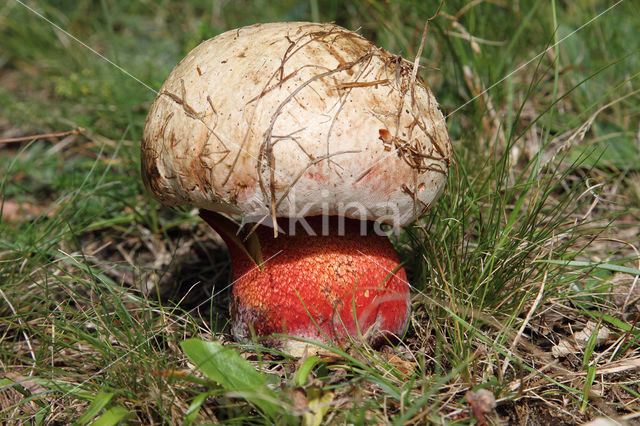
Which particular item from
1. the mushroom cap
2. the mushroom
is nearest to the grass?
the mushroom

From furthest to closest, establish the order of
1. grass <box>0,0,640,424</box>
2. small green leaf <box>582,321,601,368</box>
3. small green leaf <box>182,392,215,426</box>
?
small green leaf <box>582,321,601,368</box> < grass <box>0,0,640,424</box> < small green leaf <box>182,392,215,426</box>

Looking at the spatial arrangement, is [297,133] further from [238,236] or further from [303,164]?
[238,236]

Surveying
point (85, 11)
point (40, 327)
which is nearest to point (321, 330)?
point (40, 327)

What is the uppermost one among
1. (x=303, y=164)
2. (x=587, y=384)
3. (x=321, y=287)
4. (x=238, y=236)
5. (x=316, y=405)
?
(x=303, y=164)

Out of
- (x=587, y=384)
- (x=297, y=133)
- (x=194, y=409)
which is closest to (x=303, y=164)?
(x=297, y=133)

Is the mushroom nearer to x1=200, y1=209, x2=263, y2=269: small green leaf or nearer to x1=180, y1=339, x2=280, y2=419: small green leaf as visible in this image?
x1=200, y1=209, x2=263, y2=269: small green leaf
